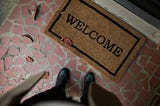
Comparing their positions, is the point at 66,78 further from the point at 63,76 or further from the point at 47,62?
the point at 47,62

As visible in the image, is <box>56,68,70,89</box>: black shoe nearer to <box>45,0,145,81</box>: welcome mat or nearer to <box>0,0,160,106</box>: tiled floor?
<box>0,0,160,106</box>: tiled floor

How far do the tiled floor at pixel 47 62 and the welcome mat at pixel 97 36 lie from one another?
5 centimetres

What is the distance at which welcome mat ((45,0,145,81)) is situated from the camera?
77.7 inches

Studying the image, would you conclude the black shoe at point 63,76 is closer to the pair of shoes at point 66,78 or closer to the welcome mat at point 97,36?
the pair of shoes at point 66,78

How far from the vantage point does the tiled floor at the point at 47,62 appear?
1984 mm

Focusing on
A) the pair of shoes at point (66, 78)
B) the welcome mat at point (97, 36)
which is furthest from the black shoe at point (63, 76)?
the welcome mat at point (97, 36)

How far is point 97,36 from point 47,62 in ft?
1.27

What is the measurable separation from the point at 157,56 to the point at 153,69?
0.30 ft

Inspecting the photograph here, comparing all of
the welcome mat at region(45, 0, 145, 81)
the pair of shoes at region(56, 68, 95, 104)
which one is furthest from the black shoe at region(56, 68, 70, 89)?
the welcome mat at region(45, 0, 145, 81)

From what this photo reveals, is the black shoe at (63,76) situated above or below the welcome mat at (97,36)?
below

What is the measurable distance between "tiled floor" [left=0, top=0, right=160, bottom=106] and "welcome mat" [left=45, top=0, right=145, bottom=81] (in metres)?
0.05

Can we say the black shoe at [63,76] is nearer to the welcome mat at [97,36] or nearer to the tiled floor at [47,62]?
the tiled floor at [47,62]

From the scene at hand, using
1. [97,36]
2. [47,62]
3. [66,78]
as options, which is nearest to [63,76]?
[66,78]

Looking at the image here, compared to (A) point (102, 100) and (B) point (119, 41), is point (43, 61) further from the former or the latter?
(A) point (102, 100)
